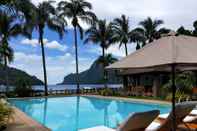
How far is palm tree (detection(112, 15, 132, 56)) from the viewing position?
3416 cm

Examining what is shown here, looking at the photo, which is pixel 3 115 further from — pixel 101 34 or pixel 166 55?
pixel 101 34

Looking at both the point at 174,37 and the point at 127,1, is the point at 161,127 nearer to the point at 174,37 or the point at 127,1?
the point at 174,37

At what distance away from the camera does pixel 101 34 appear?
110 feet

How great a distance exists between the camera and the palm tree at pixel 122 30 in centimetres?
3416

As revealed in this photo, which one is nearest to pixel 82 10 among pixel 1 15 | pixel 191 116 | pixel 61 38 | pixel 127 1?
pixel 61 38

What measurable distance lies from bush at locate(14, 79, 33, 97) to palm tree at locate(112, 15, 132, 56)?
11339 millimetres

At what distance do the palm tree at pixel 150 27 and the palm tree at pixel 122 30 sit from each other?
2.08 meters

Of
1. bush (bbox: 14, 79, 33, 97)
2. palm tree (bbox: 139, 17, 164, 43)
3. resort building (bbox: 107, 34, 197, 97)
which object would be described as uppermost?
palm tree (bbox: 139, 17, 164, 43)

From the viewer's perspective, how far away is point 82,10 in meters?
30.4

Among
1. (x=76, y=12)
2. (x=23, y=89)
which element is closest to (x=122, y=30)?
(x=76, y=12)

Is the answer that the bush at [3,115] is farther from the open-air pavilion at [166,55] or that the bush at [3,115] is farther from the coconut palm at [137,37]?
the coconut palm at [137,37]

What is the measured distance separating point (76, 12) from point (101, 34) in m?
4.41

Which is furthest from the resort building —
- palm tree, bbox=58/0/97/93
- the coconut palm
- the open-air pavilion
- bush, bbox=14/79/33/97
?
the coconut palm

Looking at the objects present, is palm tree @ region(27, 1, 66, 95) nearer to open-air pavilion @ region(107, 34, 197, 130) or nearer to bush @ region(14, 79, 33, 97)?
bush @ region(14, 79, 33, 97)
